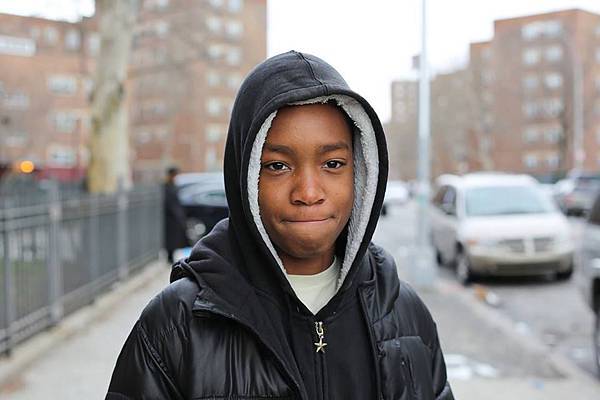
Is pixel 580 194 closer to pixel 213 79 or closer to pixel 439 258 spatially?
pixel 439 258

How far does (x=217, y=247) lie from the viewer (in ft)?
5.52

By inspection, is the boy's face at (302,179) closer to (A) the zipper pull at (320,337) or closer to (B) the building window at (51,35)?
(A) the zipper pull at (320,337)

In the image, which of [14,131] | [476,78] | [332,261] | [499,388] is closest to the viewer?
[332,261]

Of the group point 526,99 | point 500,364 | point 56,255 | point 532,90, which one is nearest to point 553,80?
point 532,90

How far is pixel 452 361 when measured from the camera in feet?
22.1

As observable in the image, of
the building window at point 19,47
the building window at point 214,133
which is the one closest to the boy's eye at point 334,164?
the building window at point 19,47

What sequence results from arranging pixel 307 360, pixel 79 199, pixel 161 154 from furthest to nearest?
pixel 161 154 < pixel 79 199 < pixel 307 360

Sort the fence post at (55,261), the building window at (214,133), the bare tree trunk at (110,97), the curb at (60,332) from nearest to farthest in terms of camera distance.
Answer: the curb at (60,332), the fence post at (55,261), the bare tree trunk at (110,97), the building window at (214,133)

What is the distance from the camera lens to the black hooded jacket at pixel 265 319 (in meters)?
1.53

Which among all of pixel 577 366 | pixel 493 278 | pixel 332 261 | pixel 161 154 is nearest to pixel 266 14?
pixel 161 154

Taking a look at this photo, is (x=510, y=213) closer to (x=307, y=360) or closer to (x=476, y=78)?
(x=307, y=360)

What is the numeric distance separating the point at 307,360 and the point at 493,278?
11330 mm

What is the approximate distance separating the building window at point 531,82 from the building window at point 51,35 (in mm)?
42105

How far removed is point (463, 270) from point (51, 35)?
5848 cm
